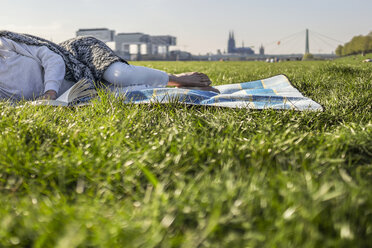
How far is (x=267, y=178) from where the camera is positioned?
3.50 feet

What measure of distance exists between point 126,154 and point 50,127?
2.04 ft

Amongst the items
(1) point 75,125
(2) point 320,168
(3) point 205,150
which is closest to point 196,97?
(1) point 75,125

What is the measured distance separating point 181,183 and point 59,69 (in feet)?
8.01

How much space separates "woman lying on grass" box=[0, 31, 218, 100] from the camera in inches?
114

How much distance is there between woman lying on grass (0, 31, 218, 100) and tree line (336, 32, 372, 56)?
75112 millimetres

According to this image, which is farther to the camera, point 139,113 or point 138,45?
point 138,45

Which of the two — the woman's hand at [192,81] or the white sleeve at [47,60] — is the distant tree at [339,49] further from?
the white sleeve at [47,60]

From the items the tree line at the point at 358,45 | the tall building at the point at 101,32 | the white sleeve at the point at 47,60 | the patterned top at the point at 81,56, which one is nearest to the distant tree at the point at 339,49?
the tree line at the point at 358,45

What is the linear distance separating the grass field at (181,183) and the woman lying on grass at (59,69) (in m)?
1.11

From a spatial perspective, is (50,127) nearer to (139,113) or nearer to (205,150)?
(139,113)

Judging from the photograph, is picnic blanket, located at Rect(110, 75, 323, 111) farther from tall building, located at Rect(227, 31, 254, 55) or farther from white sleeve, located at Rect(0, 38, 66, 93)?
tall building, located at Rect(227, 31, 254, 55)

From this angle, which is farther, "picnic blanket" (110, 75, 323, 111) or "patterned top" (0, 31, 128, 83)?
"patterned top" (0, 31, 128, 83)

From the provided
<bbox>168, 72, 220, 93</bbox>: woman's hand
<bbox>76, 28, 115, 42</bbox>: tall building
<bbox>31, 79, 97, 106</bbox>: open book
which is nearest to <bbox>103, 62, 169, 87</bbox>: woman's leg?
<bbox>168, 72, 220, 93</bbox>: woman's hand

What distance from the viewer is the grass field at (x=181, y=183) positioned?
2.65ft
